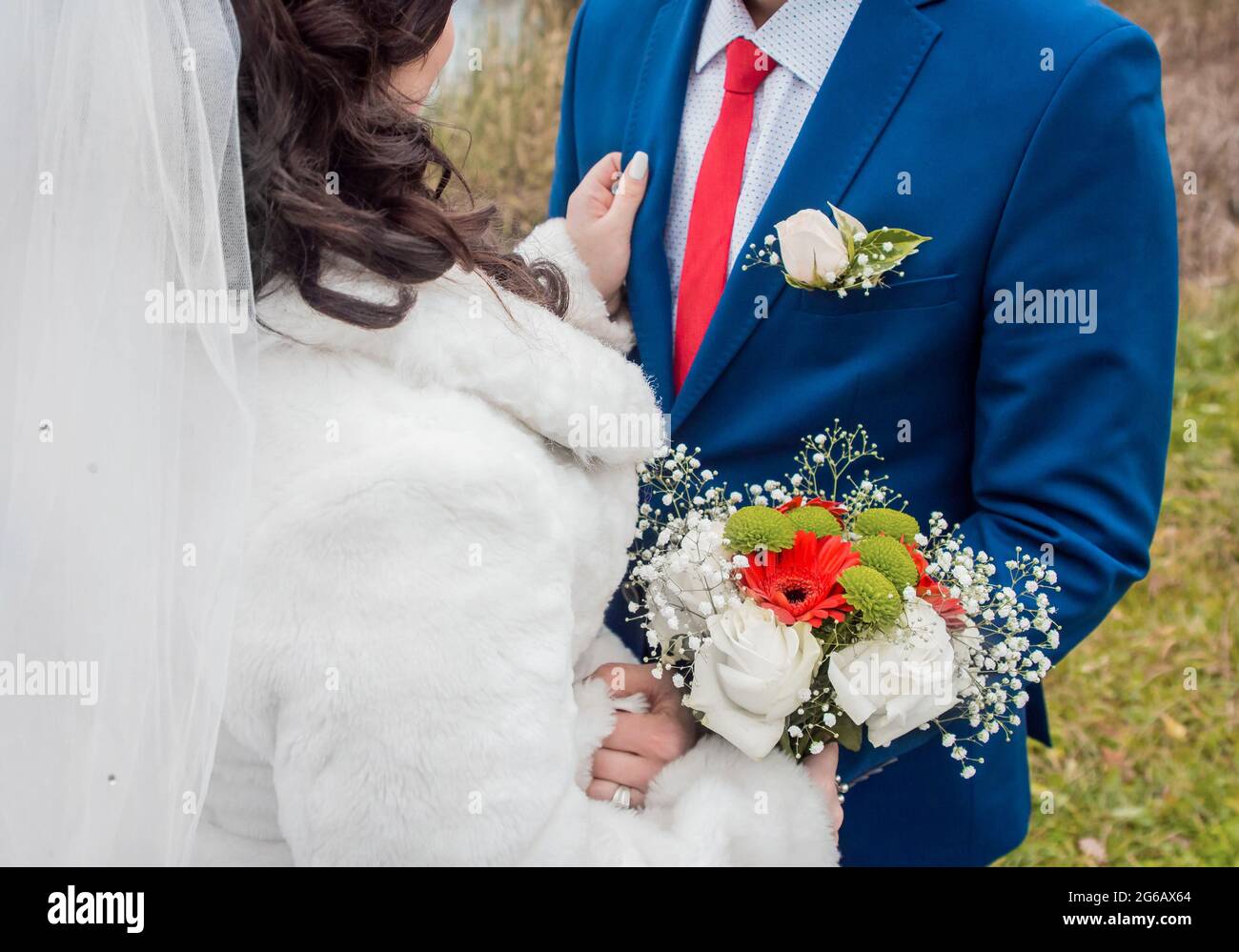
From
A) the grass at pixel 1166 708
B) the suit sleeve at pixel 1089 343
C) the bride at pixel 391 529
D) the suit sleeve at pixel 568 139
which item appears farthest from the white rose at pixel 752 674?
the grass at pixel 1166 708

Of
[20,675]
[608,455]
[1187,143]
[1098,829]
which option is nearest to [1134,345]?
[608,455]

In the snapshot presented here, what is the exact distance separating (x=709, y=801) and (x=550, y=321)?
73 cm

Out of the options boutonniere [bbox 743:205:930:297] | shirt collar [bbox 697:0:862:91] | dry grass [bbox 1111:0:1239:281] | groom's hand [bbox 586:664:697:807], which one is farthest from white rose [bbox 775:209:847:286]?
dry grass [bbox 1111:0:1239:281]

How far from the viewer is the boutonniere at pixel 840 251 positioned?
1.81 metres

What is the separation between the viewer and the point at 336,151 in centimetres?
147

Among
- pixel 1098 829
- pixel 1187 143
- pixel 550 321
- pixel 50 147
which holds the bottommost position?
pixel 1098 829

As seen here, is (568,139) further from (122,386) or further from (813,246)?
(122,386)

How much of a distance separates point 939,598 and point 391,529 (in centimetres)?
84

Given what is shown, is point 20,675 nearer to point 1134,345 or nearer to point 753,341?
point 753,341

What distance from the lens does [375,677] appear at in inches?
49.1

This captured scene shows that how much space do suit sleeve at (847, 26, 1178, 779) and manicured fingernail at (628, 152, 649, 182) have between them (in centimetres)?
68

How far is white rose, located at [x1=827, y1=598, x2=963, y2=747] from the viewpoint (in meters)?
1.55

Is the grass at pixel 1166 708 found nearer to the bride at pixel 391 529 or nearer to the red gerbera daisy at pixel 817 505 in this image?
the red gerbera daisy at pixel 817 505

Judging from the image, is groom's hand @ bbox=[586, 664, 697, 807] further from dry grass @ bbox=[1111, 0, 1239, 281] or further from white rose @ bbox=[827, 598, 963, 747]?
dry grass @ bbox=[1111, 0, 1239, 281]
